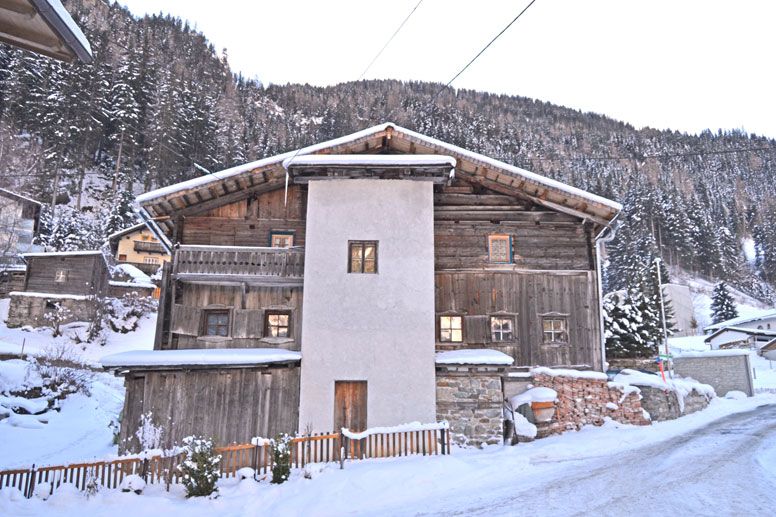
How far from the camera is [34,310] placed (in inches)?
1629

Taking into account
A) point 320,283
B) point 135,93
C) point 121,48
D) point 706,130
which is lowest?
point 320,283

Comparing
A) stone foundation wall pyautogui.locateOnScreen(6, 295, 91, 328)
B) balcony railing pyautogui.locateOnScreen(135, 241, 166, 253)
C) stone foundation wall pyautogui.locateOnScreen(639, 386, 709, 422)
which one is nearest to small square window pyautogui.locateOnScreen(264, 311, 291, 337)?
stone foundation wall pyautogui.locateOnScreen(639, 386, 709, 422)

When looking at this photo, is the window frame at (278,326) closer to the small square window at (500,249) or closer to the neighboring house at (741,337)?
the small square window at (500,249)

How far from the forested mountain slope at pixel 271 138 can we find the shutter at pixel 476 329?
10.7 m

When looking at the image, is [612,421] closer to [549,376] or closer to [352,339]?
[549,376]

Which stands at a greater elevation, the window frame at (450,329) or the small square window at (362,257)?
the small square window at (362,257)

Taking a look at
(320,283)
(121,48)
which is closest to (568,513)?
(320,283)

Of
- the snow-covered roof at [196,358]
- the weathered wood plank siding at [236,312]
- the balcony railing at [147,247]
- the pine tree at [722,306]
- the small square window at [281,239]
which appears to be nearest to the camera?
the snow-covered roof at [196,358]

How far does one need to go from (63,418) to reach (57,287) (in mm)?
20889

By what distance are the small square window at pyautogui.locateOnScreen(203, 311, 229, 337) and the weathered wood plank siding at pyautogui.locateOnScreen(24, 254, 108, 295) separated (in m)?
29.4

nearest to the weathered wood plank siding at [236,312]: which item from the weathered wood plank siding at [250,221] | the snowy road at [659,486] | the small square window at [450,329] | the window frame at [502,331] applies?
the weathered wood plank siding at [250,221]

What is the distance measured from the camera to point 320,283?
17016 millimetres

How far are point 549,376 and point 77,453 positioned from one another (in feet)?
56.7

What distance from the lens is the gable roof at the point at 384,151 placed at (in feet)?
59.3
